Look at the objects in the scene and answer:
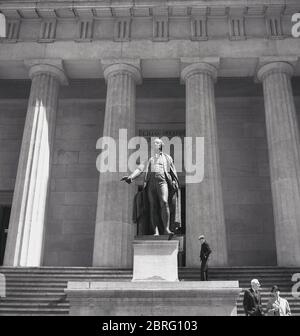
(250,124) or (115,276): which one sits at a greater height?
(250,124)

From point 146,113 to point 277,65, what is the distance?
8.54 meters

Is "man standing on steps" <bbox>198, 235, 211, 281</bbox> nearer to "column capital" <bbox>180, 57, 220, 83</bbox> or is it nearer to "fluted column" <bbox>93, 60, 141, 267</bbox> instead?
"fluted column" <bbox>93, 60, 141, 267</bbox>

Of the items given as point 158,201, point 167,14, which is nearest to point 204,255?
point 158,201

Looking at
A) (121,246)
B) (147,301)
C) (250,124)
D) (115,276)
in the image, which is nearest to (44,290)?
(115,276)

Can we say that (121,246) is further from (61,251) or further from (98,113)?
(98,113)

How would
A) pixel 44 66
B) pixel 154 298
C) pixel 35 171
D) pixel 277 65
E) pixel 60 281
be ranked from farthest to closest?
pixel 44 66 → pixel 277 65 → pixel 35 171 → pixel 60 281 → pixel 154 298

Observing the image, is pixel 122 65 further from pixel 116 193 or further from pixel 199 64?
pixel 116 193

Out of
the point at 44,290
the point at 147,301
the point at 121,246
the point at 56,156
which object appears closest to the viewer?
the point at 147,301

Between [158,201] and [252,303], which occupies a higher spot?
[158,201]

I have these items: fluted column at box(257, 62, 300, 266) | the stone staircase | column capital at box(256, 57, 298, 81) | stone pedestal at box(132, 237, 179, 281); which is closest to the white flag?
the stone staircase

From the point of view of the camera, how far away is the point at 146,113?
28.6 meters

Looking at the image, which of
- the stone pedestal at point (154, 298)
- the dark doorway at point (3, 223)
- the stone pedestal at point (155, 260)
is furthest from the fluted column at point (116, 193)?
the stone pedestal at point (154, 298)

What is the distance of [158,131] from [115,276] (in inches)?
455

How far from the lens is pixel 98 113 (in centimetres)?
2877
